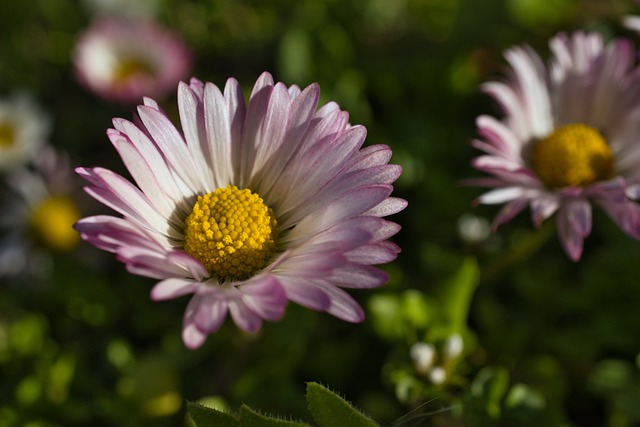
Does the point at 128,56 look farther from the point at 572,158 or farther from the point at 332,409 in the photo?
the point at 332,409

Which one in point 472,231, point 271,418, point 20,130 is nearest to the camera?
point 271,418

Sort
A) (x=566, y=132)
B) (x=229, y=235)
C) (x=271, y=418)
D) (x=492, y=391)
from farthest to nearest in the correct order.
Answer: (x=566, y=132)
(x=492, y=391)
(x=229, y=235)
(x=271, y=418)

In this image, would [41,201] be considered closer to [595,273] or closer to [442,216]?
[442,216]

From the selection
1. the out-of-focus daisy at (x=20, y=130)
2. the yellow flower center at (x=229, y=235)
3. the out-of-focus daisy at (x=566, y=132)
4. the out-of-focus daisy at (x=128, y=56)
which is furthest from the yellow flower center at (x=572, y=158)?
the out-of-focus daisy at (x=20, y=130)

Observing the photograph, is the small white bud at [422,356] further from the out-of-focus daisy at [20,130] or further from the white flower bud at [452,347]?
the out-of-focus daisy at [20,130]

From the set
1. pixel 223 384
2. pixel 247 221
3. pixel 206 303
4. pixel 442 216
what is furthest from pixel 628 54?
pixel 223 384

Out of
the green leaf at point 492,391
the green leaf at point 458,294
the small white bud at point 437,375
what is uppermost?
the green leaf at point 458,294

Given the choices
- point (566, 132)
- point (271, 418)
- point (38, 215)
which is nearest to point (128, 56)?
point (38, 215)
